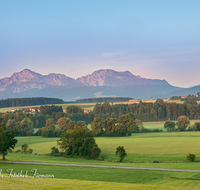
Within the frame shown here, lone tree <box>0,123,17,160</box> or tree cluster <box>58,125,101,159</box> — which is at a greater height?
lone tree <box>0,123,17,160</box>

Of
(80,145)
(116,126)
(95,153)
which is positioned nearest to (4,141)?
(95,153)

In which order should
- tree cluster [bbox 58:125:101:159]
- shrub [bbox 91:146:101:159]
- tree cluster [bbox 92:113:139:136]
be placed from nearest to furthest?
1. shrub [bbox 91:146:101:159]
2. tree cluster [bbox 58:125:101:159]
3. tree cluster [bbox 92:113:139:136]

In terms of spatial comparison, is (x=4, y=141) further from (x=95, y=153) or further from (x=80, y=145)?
(x=80, y=145)

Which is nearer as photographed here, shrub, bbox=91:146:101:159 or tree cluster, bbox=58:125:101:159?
shrub, bbox=91:146:101:159

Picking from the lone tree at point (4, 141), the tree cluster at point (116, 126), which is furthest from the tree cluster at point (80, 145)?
the tree cluster at point (116, 126)

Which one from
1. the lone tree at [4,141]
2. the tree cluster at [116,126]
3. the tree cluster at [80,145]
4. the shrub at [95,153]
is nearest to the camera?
the lone tree at [4,141]

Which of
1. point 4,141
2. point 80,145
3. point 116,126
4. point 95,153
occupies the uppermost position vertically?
point 4,141

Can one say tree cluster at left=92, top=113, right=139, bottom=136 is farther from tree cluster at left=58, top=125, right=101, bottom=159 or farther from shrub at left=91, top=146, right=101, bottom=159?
shrub at left=91, top=146, right=101, bottom=159

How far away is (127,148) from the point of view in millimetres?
79000

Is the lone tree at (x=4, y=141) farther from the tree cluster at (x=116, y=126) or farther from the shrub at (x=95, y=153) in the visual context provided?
the tree cluster at (x=116, y=126)

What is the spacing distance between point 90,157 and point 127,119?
4988 cm

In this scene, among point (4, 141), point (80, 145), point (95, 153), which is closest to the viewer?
point (4, 141)

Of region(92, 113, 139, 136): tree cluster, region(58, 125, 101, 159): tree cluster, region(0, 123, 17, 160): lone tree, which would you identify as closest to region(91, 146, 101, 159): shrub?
region(58, 125, 101, 159): tree cluster

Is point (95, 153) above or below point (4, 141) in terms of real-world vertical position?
below
